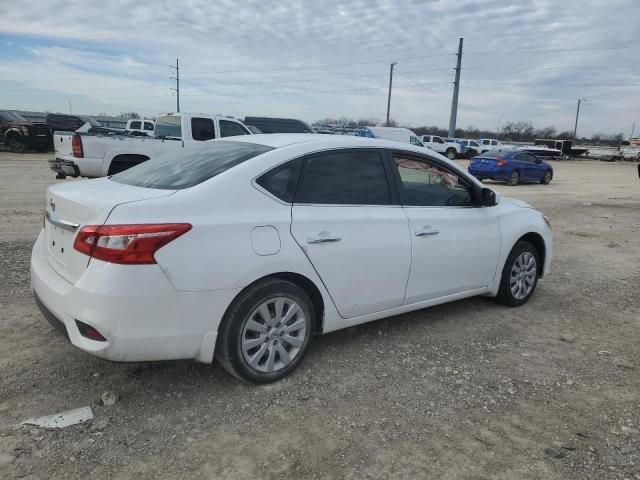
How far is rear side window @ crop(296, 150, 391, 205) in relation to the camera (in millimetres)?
3561

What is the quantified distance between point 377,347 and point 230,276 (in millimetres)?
1596

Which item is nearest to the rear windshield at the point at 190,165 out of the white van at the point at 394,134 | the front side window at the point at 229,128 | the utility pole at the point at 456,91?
the front side window at the point at 229,128

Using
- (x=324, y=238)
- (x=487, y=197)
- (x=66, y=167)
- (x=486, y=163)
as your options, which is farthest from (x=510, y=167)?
(x=324, y=238)

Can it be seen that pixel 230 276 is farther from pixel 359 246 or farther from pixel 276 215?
pixel 359 246

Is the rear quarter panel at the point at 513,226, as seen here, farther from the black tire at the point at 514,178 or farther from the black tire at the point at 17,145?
the black tire at the point at 17,145

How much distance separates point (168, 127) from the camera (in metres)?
12.9

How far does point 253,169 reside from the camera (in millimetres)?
3322

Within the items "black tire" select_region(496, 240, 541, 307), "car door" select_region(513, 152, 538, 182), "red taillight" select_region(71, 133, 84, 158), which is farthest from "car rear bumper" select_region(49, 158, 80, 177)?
"car door" select_region(513, 152, 538, 182)

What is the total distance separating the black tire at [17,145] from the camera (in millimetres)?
25364

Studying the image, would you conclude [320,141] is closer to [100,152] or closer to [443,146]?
[100,152]

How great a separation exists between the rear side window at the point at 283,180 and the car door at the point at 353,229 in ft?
0.16

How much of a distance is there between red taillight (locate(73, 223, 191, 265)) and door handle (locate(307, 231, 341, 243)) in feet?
3.04

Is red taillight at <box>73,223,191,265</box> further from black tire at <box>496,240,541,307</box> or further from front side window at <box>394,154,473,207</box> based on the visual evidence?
black tire at <box>496,240,541,307</box>

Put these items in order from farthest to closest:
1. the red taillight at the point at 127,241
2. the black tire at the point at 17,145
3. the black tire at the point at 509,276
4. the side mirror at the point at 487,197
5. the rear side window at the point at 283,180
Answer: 1. the black tire at the point at 17,145
2. the black tire at the point at 509,276
3. the side mirror at the point at 487,197
4. the rear side window at the point at 283,180
5. the red taillight at the point at 127,241
